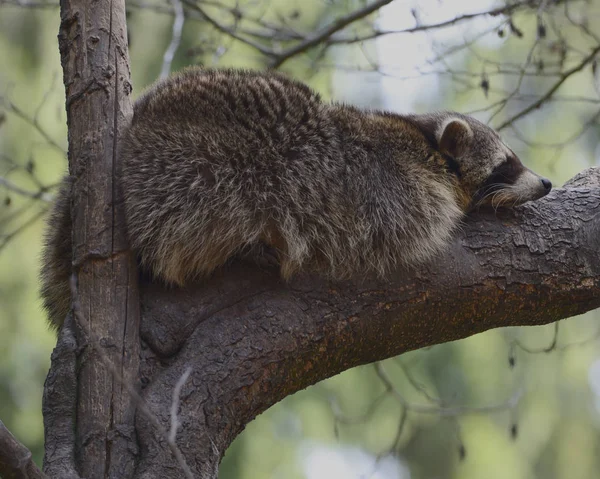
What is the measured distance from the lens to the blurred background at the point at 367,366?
18.1 ft

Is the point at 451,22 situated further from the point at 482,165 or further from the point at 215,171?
the point at 215,171

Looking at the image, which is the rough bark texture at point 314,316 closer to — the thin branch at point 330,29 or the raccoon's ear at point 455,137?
the raccoon's ear at point 455,137

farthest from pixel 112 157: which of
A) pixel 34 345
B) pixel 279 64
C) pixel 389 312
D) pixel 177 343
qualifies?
pixel 34 345

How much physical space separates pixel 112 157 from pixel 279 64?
7.63ft

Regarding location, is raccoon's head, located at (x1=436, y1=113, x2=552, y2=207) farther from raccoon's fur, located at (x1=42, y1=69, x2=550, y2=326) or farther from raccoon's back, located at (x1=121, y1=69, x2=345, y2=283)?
raccoon's back, located at (x1=121, y1=69, x2=345, y2=283)

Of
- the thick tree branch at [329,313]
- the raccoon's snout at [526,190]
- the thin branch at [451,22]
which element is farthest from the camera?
the thin branch at [451,22]

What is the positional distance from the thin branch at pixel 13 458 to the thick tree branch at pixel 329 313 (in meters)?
0.54

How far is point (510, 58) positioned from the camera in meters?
7.48

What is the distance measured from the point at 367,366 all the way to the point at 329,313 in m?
3.92

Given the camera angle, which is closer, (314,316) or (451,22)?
(314,316)

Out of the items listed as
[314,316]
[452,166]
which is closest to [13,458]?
[314,316]

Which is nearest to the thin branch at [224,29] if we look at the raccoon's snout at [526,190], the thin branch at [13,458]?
the raccoon's snout at [526,190]

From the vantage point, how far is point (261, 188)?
302cm

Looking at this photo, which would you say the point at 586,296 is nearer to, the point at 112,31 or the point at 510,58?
the point at 112,31
